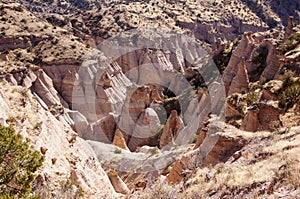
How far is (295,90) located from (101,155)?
47.7 feet

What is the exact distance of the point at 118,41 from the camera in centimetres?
6266

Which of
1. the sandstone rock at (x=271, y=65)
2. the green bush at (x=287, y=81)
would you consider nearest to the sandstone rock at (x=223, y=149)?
the green bush at (x=287, y=81)

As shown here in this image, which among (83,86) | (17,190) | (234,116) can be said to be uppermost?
(17,190)

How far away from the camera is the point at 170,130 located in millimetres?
31484

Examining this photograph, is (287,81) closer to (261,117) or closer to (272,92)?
(272,92)

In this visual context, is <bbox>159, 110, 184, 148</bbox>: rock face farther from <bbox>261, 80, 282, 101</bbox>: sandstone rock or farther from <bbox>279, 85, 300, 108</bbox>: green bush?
<bbox>279, 85, 300, 108</bbox>: green bush

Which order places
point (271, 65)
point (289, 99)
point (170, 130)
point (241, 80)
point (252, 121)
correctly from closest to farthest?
1. point (252, 121)
2. point (289, 99)
3. point (170, 130)
4. point (271, 65)
5. point (241, 80)

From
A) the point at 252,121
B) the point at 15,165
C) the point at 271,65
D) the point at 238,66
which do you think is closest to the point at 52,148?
the point at 15,165

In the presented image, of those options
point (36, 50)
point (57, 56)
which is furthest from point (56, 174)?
point (36, 50)

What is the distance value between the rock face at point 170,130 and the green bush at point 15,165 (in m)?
20.9

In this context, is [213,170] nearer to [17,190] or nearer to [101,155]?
[17,190]

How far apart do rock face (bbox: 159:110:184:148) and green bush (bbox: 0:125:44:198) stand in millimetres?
20867

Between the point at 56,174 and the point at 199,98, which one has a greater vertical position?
the point at 56,174

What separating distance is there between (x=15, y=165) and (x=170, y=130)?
2279cm
